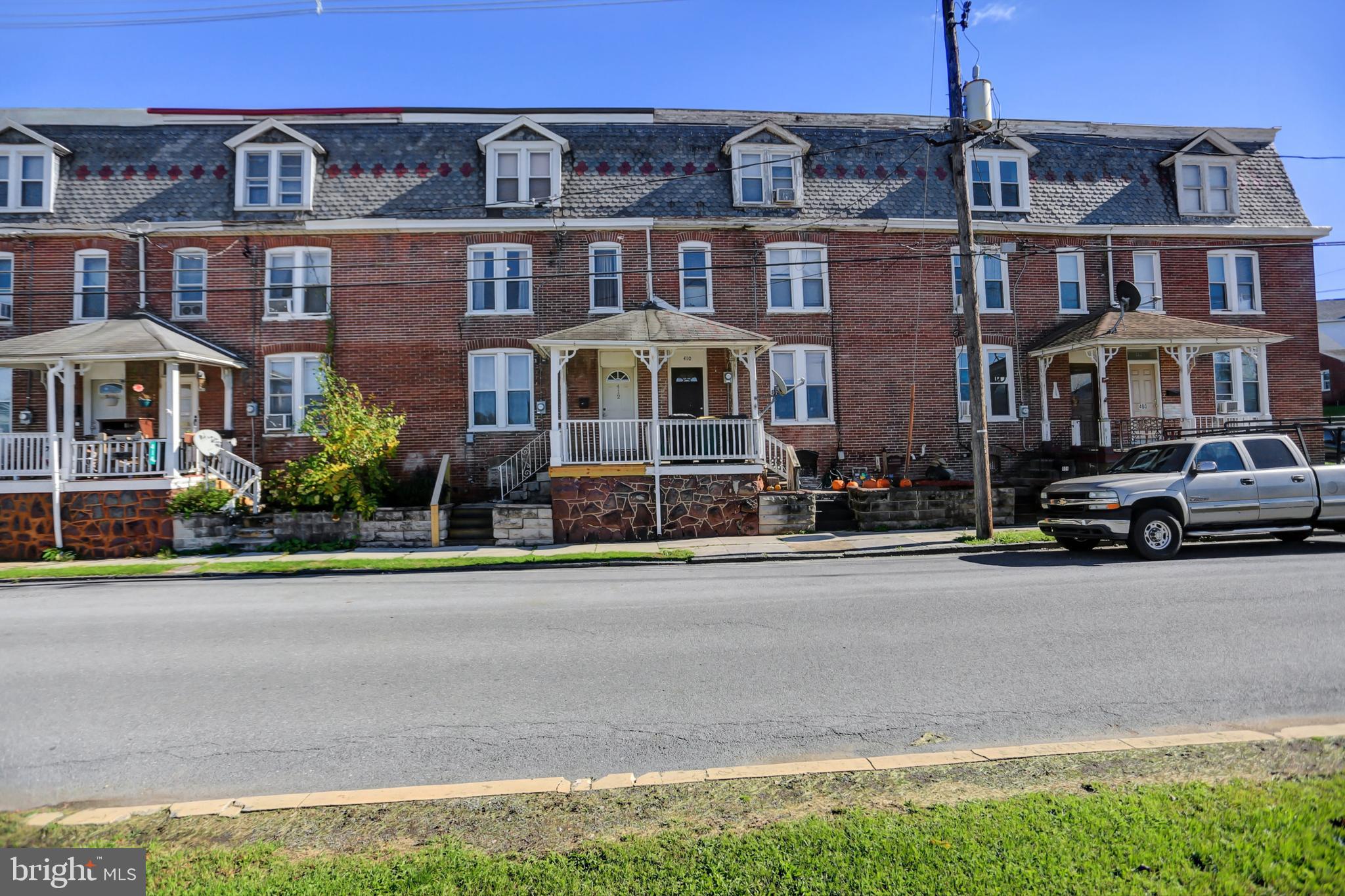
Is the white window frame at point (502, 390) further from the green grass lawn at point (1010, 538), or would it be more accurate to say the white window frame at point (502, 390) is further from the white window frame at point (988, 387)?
the white window frame at point (988, 387)

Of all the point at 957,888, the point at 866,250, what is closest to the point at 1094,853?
the point at 957,888

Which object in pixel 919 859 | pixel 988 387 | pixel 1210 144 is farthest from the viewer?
pixel 1210 144

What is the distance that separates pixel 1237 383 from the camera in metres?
21.4

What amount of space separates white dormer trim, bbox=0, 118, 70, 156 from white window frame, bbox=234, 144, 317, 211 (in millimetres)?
4537

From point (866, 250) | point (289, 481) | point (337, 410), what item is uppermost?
point (866, 250)

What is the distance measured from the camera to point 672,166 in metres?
20.9

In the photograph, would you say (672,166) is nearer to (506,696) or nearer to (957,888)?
(506,696)

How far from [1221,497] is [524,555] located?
11958 mm

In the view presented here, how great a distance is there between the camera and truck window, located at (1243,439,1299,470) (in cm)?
1196

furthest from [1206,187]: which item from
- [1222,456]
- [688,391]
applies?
[688,391]

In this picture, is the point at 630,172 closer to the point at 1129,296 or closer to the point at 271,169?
the point at 271,169

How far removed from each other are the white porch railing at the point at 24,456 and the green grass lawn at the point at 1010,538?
1944 cm

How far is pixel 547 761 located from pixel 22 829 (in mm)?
2570

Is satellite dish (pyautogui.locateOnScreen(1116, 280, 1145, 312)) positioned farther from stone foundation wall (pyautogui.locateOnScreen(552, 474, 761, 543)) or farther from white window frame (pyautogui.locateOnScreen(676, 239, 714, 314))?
stone foundation wall (pyautogui.locateOnScreen(552, 474, 761, 543))
